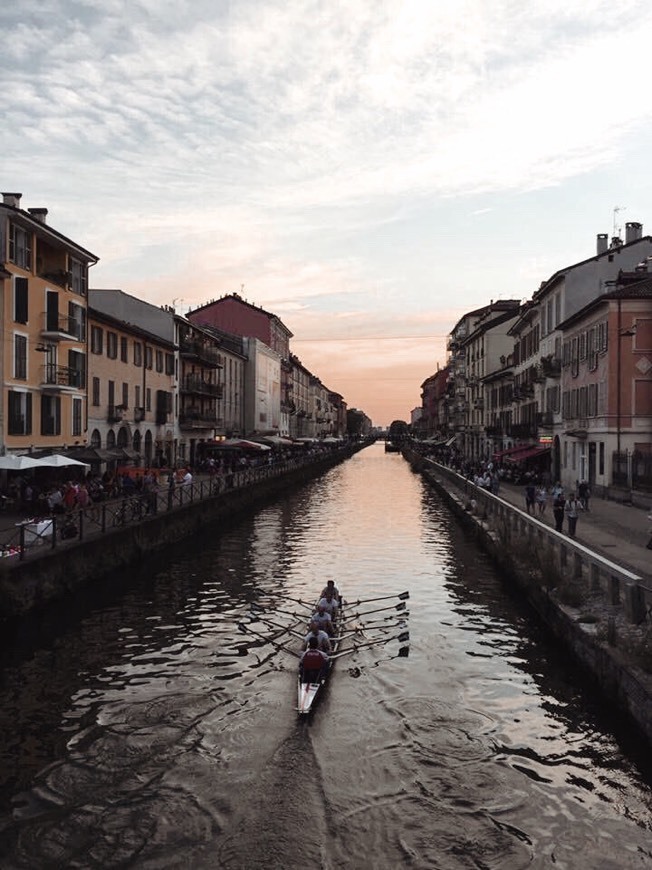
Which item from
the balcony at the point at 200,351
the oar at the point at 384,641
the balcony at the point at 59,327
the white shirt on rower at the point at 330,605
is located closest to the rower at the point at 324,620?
the white shirt on rower at the point at 330,605

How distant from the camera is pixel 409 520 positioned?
43.8 m

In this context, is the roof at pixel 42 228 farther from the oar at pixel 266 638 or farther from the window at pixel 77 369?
the oar at pixel 266 638

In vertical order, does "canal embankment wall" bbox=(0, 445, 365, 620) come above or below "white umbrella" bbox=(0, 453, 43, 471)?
below

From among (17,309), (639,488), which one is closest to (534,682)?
(639,488)

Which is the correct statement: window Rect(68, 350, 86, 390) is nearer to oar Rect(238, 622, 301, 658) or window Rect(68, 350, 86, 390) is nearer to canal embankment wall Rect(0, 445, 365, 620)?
canal embankment wall Rect(0, 445, 365, 620)

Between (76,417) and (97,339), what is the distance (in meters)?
5.88

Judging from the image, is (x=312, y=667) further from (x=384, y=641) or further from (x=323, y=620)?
(x=384, y=641)

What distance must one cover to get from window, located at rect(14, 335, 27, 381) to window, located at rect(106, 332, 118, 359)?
11.8m

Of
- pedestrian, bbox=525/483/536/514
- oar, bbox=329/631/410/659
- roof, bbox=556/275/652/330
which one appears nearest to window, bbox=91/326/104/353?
pedestrian, bbox=525/483/536/514

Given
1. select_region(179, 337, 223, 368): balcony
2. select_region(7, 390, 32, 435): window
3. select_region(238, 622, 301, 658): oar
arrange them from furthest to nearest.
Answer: select_region(179, 337, 223, 368): balcony, select_region(7, 390, 32, 435): window, select_region(238, 622, 301, 658): oar

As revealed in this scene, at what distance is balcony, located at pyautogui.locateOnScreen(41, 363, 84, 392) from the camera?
35.9m

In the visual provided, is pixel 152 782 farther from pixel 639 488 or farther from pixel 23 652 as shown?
pixel 639 488

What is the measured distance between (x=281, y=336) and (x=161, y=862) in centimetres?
10336

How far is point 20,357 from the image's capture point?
110ft
